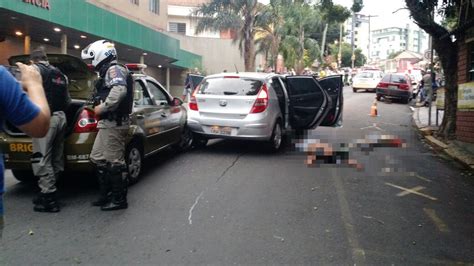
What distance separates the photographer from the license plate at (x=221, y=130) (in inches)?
337

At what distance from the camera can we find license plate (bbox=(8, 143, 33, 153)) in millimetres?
5514

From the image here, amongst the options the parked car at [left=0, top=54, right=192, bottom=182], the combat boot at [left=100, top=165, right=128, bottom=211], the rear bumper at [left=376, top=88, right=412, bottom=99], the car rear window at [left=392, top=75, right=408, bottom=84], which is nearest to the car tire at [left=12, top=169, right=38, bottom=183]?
the parked car at [left=0, top=54, right=192, bottom=182]

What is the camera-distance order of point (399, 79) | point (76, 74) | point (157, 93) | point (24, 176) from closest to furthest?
1. point (24, 176)
2. point (76, 74)
3. point (157, 93)
4. point (399, 79)

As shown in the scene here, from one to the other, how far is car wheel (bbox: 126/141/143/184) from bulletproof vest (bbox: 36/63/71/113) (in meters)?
1.15

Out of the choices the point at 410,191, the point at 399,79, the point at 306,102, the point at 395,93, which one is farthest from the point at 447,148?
the point at 399,79

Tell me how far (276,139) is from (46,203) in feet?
15.9

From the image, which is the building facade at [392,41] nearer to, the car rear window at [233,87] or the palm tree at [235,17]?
the palm tree at [235,17]

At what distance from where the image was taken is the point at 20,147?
5559mm

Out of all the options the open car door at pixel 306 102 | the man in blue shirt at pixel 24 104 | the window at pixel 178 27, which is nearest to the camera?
the man in blue shirt at pixel 24 104

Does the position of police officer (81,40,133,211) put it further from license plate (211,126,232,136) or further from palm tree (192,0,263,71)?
palm tree (192,0,263,71)

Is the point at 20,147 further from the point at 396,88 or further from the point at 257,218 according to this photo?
the point at 396,88

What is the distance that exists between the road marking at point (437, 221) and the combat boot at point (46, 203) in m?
4.24

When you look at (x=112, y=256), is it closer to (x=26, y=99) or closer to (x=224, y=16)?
(x=26, y=99)

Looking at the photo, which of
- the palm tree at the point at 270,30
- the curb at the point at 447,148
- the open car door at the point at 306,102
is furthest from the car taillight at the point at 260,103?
the palm tree at the point at 270,30
